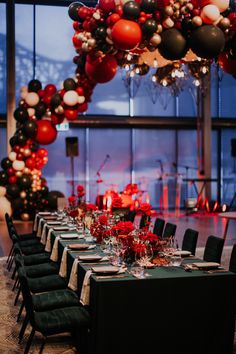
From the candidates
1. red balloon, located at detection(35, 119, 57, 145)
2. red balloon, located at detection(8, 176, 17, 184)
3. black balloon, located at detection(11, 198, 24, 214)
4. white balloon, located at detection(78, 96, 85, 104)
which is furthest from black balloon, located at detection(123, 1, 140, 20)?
black balloon, located at detection(11, 198, 24, 214)

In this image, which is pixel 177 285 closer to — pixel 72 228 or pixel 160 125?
pixel 72 228

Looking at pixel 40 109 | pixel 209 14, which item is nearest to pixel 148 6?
pixel 209 14

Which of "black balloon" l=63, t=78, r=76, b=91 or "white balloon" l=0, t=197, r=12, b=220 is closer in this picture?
"black balloon" l=63, t=78, r=76, b=91

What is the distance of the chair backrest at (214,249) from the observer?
222 inches

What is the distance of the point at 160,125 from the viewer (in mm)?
18078

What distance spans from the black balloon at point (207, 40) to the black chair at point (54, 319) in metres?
3.56

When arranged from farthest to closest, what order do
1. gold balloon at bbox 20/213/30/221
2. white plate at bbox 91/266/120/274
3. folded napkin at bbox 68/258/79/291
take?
1. gold balloon at bbox 20/213/30/221
2. folded napkin at bbox 68/258/79/291
3. white plate at bbox 91/266/120/274

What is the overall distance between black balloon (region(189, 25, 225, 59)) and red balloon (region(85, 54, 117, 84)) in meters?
2.19

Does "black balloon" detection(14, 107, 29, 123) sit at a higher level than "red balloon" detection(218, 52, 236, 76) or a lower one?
lower

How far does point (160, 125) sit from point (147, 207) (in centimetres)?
1228

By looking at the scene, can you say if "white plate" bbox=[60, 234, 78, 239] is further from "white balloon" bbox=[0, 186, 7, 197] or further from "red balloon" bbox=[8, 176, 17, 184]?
"white balloon" bbox=[0, 186, 7, 197]

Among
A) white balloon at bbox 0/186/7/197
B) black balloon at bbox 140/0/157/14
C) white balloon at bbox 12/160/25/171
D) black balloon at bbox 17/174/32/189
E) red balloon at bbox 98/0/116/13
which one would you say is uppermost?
red balloon at bbox 98/0/116/13

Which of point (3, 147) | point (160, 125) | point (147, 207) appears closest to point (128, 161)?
point (160, 125)

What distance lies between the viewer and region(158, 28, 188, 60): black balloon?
22.5 ft
